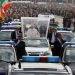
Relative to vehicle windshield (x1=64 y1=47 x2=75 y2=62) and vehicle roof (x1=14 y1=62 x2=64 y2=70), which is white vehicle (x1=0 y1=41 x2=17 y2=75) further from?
vehicle roof (x1=14 y1=62 x2=64 y2=70)

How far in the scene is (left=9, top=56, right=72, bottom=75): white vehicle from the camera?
237 inches

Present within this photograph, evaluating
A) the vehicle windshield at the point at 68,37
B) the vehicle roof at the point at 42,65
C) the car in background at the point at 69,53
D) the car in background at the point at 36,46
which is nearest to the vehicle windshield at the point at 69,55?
the car in background at the point at 69,53

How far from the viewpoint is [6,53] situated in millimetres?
10688

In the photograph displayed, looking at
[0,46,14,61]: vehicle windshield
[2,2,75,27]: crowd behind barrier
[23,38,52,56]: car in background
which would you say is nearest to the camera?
[0,46,14,61]: vehicle windshield

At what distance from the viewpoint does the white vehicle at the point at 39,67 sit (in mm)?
6028

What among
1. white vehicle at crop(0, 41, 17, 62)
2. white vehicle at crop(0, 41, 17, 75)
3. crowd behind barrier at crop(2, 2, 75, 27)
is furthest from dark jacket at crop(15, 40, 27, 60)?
crowd behind barrier at crop(2, 2, 75, 27)

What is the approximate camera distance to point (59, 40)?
13.5 metres

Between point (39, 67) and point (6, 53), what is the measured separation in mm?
4323

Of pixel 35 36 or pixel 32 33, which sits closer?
pixel 35 36

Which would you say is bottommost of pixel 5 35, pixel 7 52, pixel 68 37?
pixel 68 37

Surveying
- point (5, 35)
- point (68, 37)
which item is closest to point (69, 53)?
point (68, 37)

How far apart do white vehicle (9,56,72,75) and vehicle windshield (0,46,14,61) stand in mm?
2937

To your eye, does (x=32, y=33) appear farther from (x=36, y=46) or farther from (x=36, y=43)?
(x=36, y=46)

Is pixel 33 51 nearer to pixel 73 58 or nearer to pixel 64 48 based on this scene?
pixel 64 48
